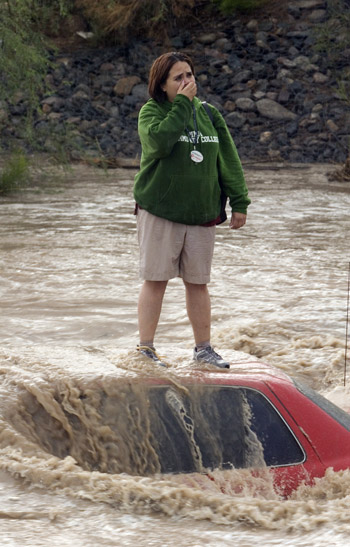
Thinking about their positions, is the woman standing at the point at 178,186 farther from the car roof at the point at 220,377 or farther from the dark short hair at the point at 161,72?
the car roof at the point at 220,377

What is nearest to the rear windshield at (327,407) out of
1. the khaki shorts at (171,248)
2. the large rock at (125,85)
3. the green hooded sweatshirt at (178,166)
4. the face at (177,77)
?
the khaki shorts at (171,248)

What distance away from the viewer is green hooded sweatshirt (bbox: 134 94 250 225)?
486 cm

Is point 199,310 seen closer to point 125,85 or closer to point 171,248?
point 171,248

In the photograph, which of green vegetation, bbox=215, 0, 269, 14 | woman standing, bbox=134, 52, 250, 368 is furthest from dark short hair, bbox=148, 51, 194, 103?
green vegetation, bbox=215, 0, 269, 14

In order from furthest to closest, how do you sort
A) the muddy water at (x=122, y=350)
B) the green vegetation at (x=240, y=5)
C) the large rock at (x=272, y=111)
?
1. the green vegetation at (x=240, y=5)
2. the large rock at (x=272, y=111)
3. the muddy water at (x=122, y=350)

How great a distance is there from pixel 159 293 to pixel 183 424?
3.45 feet

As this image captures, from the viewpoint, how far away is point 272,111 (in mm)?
26578

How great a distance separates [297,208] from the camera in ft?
58.3

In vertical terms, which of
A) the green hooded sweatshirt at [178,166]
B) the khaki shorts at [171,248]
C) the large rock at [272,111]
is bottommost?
the khaki shorts at [171,248]

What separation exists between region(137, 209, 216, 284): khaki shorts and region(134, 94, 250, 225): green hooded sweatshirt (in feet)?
0.19

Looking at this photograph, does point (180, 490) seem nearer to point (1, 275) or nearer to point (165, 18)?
point (1, 275)

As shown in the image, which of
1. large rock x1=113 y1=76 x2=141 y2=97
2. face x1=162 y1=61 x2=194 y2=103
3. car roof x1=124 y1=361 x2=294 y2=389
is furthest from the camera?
large rock x1=113 y1=76 x2=141 y2=97

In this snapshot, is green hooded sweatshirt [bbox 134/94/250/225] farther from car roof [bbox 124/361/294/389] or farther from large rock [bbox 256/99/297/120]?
large rock [bbox 256/99/297/120]

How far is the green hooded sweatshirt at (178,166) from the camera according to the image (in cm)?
486
